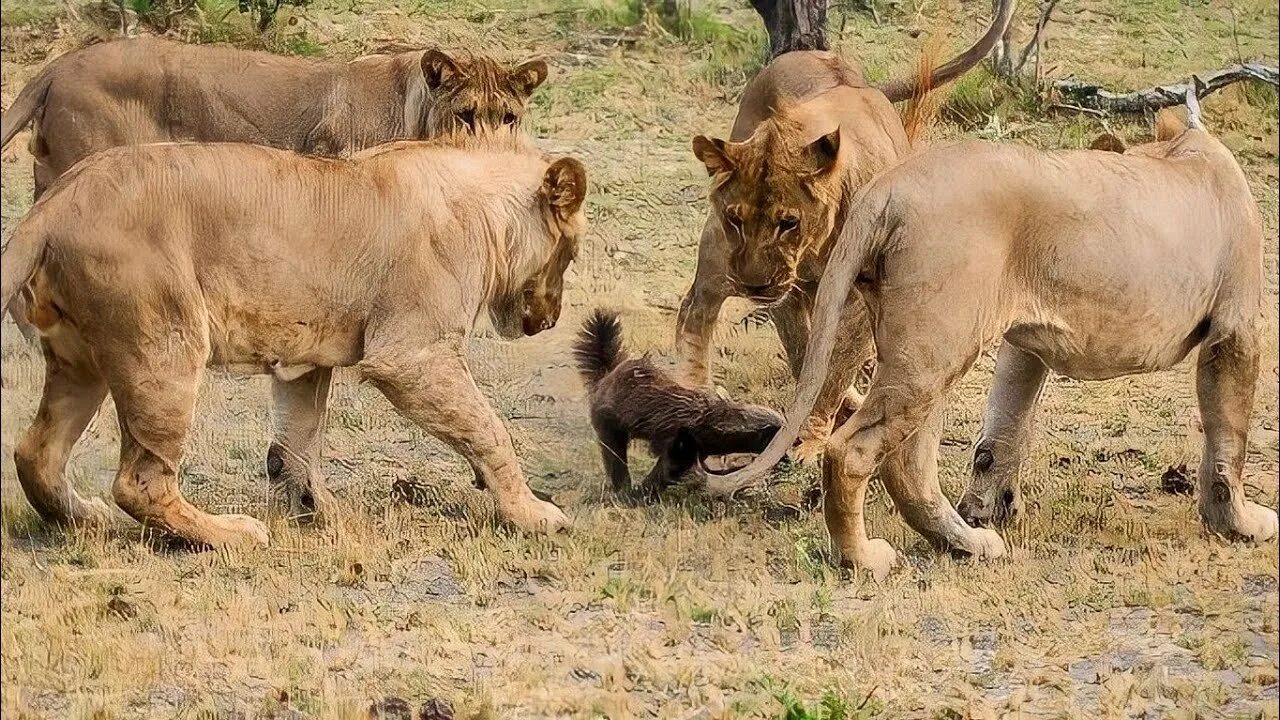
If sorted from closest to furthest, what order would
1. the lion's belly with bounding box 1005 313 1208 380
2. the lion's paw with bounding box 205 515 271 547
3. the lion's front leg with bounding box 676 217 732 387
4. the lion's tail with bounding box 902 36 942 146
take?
the lion's belly with bounding box 1005 313 1208 380, the lion's paw with bounding box 205 515 271 547, the lion's front leg with bounding box 676 217 732 387, the lion's tail with bounding box 902 36 942 146

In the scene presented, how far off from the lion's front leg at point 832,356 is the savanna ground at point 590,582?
0.72 feet

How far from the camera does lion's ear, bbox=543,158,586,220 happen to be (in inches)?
274

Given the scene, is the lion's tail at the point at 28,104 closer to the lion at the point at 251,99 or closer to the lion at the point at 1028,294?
the lion at the point at 251,99

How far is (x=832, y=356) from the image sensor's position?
281 inches

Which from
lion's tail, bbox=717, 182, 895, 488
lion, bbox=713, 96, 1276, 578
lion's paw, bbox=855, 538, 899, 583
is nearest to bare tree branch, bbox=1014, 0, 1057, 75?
lion, bbox=713, 96, 1276, 578

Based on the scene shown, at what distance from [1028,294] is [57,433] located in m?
3.02

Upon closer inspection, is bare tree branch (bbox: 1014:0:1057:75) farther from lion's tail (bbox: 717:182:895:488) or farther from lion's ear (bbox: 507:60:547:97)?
lion's tail (bbox: 717:182:895:488)

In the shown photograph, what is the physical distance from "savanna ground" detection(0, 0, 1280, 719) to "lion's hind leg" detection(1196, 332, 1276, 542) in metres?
0.10

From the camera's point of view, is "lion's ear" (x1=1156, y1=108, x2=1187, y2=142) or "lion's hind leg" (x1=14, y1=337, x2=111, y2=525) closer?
"lion's hind leg" (x1=14, y1=337, x2=111, y2=525)

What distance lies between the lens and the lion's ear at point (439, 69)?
7590 mm

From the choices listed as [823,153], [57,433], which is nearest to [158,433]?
[57,433]

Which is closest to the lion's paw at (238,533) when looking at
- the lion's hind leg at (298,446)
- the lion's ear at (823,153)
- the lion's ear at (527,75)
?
the lion's hind leg at (298,446)

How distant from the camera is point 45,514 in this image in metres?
6.64

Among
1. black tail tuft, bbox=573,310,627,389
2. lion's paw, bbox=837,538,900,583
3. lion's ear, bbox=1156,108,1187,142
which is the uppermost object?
lion's ear, bbox=1156,108,1187,142
